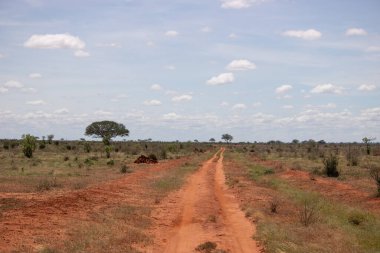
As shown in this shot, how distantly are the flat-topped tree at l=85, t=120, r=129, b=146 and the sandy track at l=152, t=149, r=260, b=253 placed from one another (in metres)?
70.5

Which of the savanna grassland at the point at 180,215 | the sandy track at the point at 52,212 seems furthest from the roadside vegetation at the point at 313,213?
the sandy track at the point at 52,212

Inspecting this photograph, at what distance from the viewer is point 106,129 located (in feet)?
302

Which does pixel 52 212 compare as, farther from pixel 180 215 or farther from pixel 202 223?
pixel 202 223

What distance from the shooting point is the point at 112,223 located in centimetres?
1412

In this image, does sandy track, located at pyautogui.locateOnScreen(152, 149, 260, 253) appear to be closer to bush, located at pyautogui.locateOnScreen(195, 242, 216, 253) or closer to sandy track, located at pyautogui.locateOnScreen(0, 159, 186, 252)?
bush, located at pyautogui.locateOnScreen(195, 242, 216, 253)

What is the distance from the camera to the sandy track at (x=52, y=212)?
11.2m

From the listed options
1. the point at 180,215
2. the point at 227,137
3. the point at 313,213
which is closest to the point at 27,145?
the point at 180,215

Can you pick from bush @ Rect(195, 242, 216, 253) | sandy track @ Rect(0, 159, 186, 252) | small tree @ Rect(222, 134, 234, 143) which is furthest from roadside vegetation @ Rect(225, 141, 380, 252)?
small tree @ Rect(222, 134, 234, 143)

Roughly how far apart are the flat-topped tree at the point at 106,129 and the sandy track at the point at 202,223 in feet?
231

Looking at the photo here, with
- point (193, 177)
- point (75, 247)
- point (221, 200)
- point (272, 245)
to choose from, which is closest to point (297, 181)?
point (193, 177)

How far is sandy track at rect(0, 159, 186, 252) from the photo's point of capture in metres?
11.2

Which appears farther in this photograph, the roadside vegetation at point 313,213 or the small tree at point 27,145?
the small tree at point 27,145

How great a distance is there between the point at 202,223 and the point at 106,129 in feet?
260

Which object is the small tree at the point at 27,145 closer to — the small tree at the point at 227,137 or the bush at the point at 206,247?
the bush at the point at 206,247
